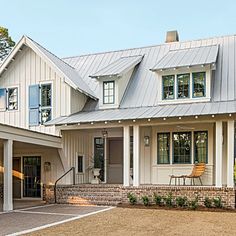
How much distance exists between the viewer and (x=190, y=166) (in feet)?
50.3

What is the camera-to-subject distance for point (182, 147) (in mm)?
15680

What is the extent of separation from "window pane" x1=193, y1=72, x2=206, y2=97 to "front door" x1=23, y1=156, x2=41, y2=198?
7503 millimetres

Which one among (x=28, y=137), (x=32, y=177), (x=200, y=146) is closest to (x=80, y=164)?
(x=32, y=177)

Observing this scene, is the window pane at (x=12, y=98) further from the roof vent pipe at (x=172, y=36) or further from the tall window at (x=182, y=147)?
the roof vent pipe at (x=172, y=36)

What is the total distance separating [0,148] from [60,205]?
13.6 feet

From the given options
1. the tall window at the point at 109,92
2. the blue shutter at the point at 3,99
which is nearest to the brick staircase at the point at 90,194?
the tall window at the point at 109,92

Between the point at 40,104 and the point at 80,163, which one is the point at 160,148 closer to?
the point at 80,163

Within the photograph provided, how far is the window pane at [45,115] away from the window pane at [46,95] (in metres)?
0.23

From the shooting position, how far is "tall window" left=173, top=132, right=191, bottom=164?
15539mm

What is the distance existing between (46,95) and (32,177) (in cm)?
381

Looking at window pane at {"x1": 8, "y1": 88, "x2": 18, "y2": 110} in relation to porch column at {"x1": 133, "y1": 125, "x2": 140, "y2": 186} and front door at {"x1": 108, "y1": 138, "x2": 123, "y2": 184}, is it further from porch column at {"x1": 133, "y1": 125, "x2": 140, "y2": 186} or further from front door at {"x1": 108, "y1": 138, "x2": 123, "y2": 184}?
porch column at {"x1": 133, "y1": 125, "x2": 140, "y2": 186}

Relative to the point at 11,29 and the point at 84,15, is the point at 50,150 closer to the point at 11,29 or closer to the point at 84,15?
the point at 84,15

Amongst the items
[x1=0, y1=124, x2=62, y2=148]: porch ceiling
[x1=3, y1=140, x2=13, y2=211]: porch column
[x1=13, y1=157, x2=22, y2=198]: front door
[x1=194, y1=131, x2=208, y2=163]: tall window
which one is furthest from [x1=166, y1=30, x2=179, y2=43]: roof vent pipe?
[x1=3, y1=140, x2=13, y2=211]: porch column

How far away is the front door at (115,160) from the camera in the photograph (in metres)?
18.7
